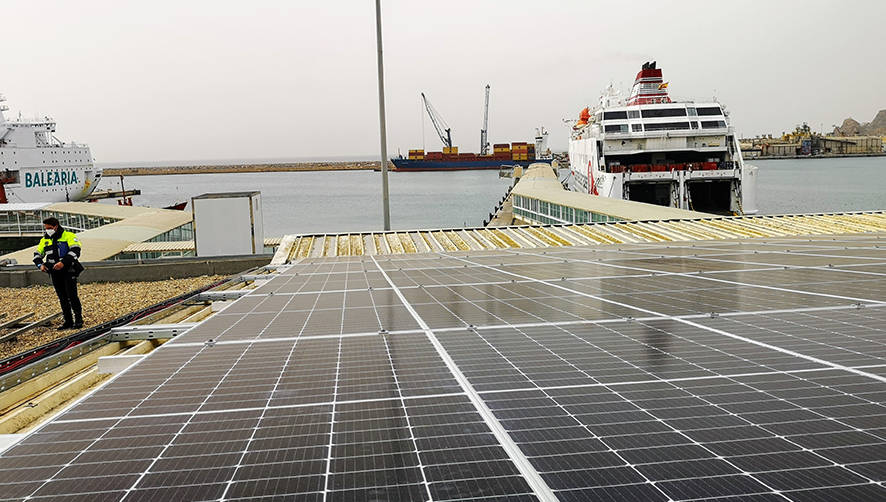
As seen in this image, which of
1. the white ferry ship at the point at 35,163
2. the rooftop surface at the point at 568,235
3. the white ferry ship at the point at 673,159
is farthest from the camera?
the white ferry ship at the point at 35,163

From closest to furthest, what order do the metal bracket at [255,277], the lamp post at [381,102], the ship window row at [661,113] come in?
1. the metal bracket at [255,277]
2. the lamp post at [381,102]
3. the ship window row at [661,113]

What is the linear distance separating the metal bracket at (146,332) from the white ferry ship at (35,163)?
243ft

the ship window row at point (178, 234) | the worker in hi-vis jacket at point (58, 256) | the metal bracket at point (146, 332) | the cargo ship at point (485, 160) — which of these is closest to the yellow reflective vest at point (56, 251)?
the worker in hi-vis jacket at point (58, 256)

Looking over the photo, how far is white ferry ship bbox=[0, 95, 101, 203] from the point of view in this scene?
221ft

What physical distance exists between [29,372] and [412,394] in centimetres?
491

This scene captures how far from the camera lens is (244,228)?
69.3ft

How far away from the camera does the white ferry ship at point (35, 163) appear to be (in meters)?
67.5

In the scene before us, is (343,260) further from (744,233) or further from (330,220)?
(330,220)

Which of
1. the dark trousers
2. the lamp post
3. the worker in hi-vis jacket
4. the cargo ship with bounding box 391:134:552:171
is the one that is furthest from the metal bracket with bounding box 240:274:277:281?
the cargo ship with bounding box 391:134:552:171

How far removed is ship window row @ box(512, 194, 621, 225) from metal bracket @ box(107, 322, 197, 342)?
22408 mm

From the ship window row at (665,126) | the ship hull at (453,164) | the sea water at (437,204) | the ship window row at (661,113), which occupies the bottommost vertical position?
the sea water at (437,204)

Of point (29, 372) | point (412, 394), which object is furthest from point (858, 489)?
point (29, 372)

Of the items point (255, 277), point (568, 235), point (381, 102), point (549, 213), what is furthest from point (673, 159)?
point (255, 277)

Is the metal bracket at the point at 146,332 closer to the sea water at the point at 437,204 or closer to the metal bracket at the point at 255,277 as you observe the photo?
the metal bracket at the point at 255,277
